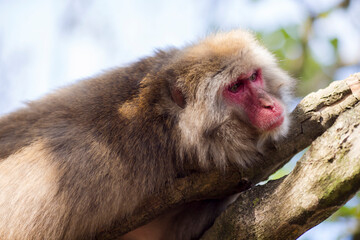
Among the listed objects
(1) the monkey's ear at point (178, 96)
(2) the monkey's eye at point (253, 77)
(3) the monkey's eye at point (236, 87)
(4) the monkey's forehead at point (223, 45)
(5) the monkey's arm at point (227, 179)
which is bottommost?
(5) the monkey's arm at point (227, 179)

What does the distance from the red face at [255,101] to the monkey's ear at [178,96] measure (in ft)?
1.36

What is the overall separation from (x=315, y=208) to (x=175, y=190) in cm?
133

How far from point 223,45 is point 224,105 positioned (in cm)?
65

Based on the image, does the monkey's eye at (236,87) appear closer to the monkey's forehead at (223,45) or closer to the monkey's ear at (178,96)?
the monkey's forehead at (223,45)

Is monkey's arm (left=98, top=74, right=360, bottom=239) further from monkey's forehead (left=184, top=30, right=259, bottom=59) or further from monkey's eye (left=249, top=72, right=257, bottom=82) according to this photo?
monkey's forehead (left=184, top=30, right=259, bottom=59)

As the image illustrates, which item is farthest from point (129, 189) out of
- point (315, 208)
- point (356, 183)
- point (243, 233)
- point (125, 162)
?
point (356, 183)

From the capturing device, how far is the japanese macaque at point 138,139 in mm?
3543

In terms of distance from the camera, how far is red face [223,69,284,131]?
366 centimetres

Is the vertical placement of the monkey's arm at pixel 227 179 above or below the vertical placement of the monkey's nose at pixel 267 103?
below

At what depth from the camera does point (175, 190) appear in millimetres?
3607

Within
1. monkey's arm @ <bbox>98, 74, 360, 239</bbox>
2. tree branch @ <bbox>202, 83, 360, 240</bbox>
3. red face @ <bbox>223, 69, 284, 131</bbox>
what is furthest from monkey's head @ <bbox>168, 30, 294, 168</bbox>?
tree branch @ <bbox>202, 83, 360, 240</bbox>

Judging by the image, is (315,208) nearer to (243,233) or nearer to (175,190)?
(243,233)

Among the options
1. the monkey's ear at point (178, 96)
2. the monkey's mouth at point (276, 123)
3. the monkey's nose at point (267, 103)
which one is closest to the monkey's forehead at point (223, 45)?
the monkey's ear at point (178, 96)

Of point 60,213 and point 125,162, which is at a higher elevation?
point 125,162
